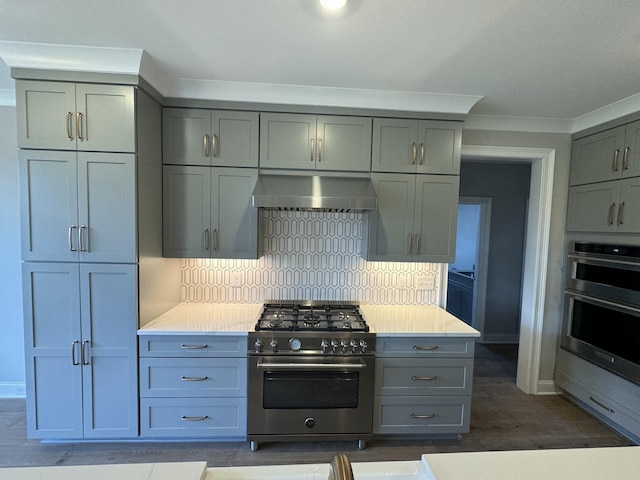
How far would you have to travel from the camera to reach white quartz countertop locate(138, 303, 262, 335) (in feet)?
7.17

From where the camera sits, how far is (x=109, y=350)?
7.05ft

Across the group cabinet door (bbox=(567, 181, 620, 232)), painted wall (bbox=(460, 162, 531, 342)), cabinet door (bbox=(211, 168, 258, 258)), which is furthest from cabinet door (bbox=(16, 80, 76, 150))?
painted wall (bbox=(460, 162, 531, 342))

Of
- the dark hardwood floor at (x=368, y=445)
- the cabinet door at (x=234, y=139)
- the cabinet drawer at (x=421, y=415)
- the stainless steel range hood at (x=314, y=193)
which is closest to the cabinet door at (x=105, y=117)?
the cabinet door at (x=234, y=139)

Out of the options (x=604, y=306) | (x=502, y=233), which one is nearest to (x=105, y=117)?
(x=604, y=306)

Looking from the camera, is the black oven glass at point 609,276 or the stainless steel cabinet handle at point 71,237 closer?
the stainless steel cabinet handle at point 71,237

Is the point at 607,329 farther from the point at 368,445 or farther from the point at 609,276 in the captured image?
the point at 368,445

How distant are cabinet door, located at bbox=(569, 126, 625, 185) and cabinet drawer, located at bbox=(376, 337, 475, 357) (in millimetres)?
1880

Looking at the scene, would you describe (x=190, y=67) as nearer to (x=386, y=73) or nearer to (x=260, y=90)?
(x=260, y=90)

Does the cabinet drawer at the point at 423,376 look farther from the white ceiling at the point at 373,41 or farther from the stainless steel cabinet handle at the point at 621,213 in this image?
the white ceiling at the point at 373,41

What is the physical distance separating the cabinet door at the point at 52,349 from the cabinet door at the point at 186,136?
3.45 feet

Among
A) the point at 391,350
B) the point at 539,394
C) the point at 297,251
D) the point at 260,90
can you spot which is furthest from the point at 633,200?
the point at 260,90

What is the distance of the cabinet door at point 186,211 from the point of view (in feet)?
8.09

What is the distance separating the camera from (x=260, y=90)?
7.94 ft

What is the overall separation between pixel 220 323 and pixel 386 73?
2.14 meters
